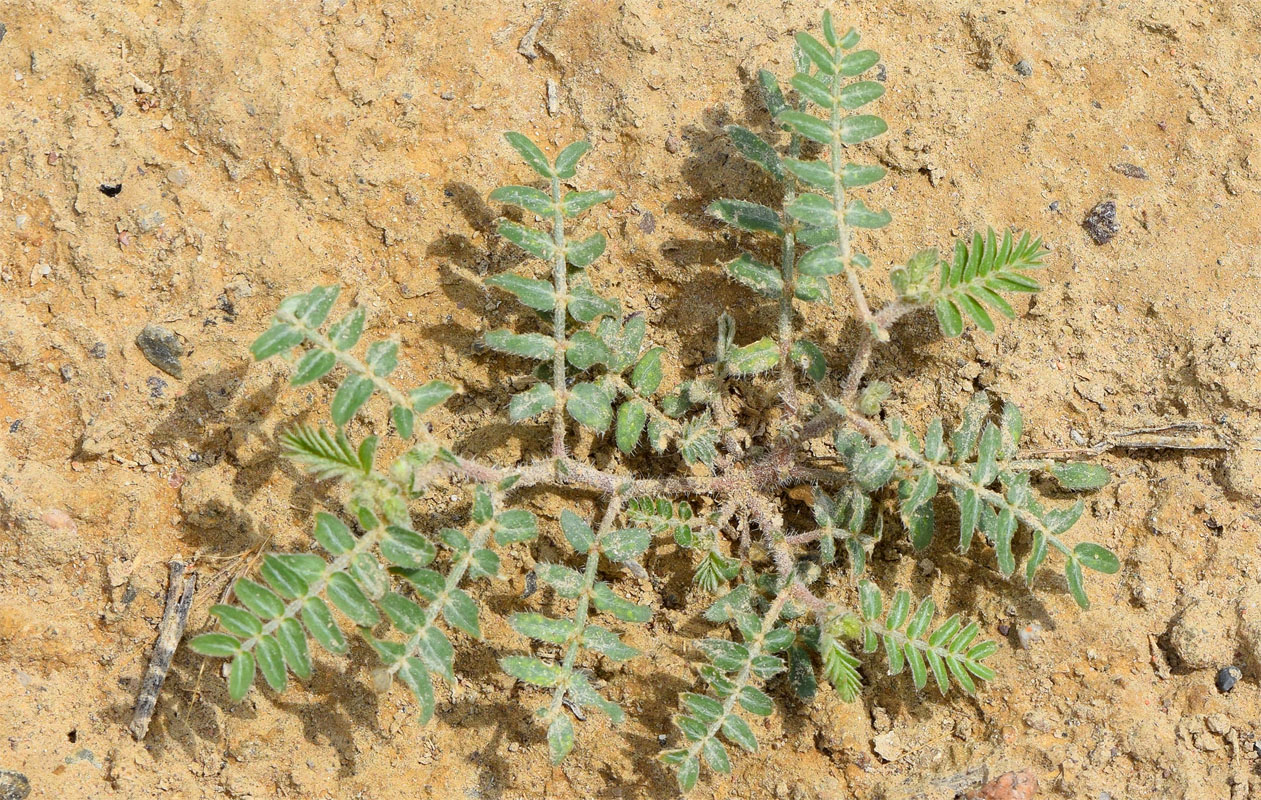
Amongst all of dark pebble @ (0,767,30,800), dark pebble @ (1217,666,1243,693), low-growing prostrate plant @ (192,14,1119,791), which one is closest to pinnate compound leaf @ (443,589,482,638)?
low-growing prostrate plant @ (192,14,1119,791)

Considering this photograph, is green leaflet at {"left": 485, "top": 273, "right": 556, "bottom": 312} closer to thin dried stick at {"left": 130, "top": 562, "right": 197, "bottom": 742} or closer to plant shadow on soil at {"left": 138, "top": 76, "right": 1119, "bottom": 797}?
plant shadow on soil at {"left": 138, "top": 76, "right": 1119, "bottom": 797}

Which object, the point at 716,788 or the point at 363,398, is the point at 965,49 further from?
the point at 716,788

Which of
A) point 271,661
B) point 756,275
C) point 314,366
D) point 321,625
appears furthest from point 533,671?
point 756,275

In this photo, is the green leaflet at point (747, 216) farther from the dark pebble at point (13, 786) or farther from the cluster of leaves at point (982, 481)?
the dark pebble at point (13, 786)

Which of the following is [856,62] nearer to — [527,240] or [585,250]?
[585,250]

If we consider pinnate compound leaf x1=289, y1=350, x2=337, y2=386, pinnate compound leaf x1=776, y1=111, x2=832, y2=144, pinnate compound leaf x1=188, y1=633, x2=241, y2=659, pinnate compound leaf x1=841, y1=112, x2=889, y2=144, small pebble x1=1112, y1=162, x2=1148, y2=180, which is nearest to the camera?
pinnate compound leaf x1=188, y1=633, x2=241, y2=659

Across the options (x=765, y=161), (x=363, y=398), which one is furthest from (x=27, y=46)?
(x=765, y=161)
